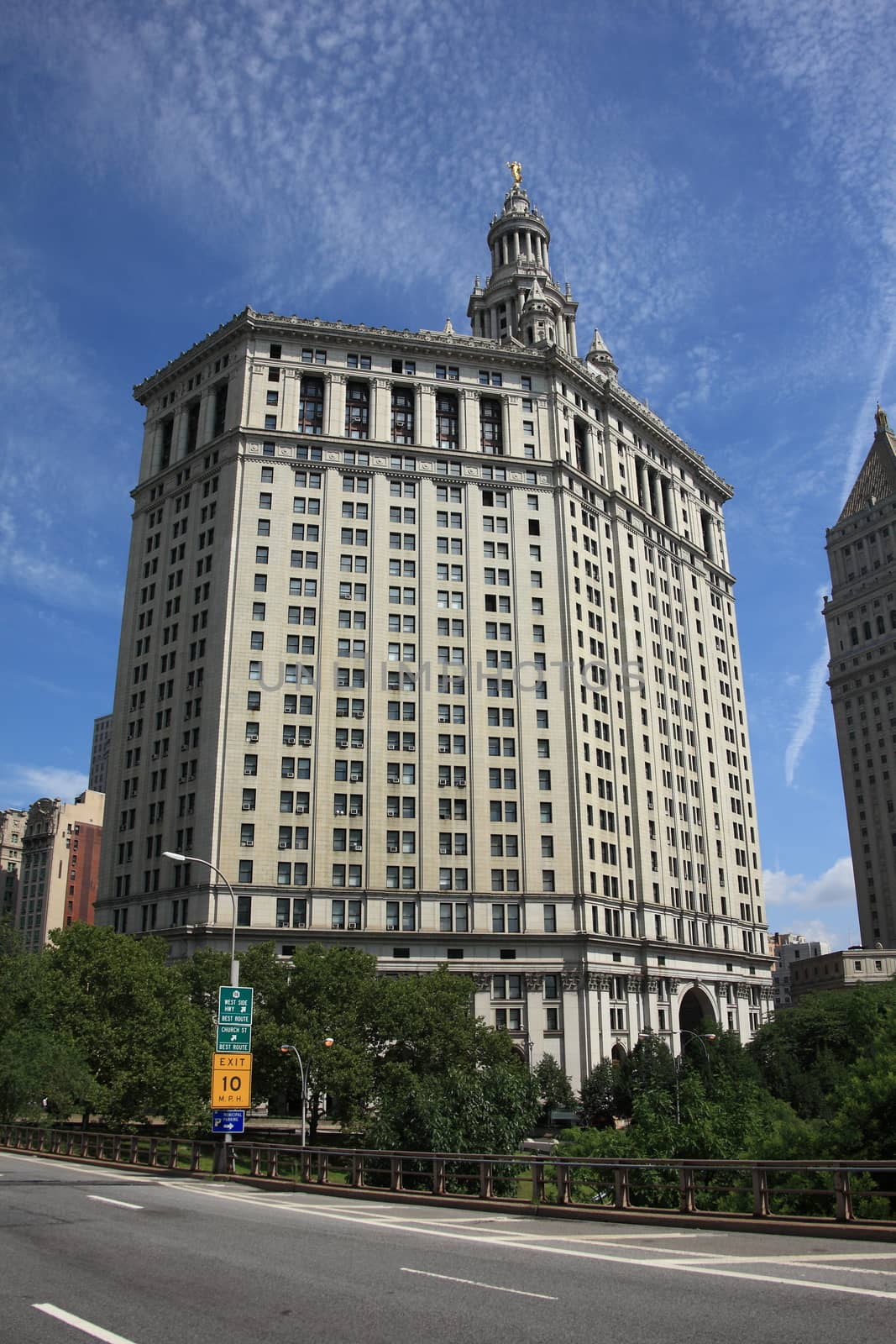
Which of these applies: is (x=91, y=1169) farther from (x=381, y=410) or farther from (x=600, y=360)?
(x=600, y=360)

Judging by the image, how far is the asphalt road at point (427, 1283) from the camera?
1098 centimetres

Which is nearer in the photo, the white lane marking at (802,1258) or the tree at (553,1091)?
the white lane marking at (802,1258)

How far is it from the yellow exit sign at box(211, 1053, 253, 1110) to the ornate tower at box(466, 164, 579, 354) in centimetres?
10278

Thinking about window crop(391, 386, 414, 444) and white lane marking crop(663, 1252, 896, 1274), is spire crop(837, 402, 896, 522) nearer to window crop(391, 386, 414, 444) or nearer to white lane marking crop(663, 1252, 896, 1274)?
window crop(391, 386, 414, 444)

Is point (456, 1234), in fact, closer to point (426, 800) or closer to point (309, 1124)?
point (309, 1124)

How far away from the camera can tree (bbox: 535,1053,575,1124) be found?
2990 inches

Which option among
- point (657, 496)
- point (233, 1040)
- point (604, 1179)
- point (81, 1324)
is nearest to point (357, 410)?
point (657, 496)

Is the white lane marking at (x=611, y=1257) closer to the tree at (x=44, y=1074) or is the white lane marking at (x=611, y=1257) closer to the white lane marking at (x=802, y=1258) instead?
the white lane marking at (x=802, y=1258)

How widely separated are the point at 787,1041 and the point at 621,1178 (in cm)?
7218

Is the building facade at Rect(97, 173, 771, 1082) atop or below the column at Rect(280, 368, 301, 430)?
below

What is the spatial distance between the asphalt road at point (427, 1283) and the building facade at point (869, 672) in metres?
164

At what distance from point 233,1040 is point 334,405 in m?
75.2

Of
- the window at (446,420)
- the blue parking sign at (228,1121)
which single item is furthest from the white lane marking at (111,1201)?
the window at (446,420)

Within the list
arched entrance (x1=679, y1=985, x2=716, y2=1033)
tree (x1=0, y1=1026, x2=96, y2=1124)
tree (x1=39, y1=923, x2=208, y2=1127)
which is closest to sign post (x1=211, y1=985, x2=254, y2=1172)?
tree (x1=0, y1=1026, x2=96, y2=1124)
